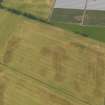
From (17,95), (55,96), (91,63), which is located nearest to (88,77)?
(91,63)

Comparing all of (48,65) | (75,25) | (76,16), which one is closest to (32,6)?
(76,16)

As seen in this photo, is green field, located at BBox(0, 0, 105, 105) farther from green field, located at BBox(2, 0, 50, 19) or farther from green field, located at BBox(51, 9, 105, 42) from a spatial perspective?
green field, located at BBox(2, 0, 50, 19)

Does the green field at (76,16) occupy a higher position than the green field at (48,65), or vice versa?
the green field at (76,16)

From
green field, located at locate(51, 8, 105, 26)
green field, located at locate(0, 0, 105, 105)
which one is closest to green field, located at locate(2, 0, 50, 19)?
green field, located at locate(51, 8, 105, 26)

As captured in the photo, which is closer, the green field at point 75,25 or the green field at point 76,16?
the green field at point 75,25

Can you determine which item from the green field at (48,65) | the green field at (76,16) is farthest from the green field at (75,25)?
the green field at (48,65)

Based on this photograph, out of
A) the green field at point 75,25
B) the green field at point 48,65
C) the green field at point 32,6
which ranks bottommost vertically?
the green field at point 48,65

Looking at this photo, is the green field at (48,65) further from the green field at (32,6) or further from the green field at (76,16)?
the green field at (76,16)
